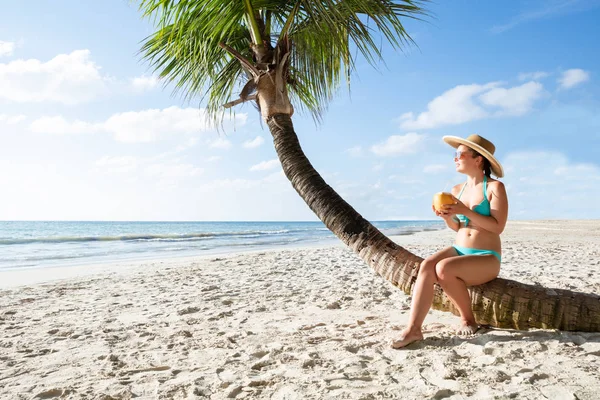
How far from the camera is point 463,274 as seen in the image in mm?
2844

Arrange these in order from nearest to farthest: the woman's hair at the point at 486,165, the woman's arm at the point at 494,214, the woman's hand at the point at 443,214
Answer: the woman's arm at the point at 494,214 → the woman's hand at the point at 443,214 → the woman's hair at the point at 486,165

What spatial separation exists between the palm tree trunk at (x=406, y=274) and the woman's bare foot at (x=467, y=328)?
5.5 inches

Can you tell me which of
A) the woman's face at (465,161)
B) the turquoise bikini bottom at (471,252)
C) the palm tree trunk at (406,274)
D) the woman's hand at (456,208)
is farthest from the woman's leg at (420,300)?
the woman's face at (465,161)

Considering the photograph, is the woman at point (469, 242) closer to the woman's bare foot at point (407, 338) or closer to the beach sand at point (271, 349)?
the woman's bare foot at point (407, 338)

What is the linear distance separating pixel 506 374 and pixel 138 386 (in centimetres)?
204

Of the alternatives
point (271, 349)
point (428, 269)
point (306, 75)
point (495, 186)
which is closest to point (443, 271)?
point (428, 269)

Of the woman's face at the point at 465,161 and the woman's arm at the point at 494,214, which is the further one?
the woman's face at the point at 465,161

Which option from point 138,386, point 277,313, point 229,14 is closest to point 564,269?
point 277,313

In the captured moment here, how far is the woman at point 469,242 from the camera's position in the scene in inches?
109

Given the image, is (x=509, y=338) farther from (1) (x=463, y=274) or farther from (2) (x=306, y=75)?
(2) (x=306, y=75)

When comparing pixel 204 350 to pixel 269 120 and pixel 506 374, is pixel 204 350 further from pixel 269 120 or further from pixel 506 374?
pixel 269 120

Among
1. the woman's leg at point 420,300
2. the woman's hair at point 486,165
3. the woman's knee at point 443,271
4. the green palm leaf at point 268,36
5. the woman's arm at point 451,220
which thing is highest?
the green palm leaf at point 268,36

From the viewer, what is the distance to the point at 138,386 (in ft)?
8.22

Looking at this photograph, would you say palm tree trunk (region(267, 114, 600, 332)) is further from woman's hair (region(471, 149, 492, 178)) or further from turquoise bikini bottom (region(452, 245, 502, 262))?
woman's hair (region(471, 149, 492, 178))
